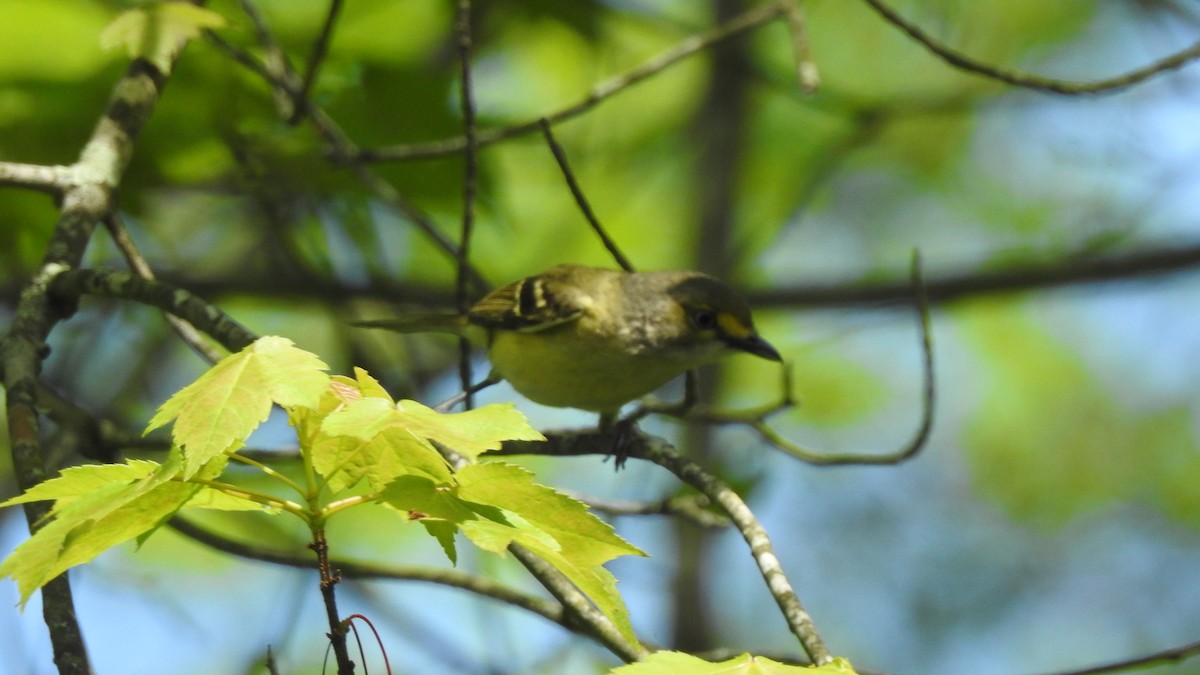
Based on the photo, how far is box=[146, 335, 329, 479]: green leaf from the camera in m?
1.86

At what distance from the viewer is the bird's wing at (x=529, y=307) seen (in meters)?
5.53

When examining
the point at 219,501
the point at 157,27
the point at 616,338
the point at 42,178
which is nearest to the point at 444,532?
the point at 219,501

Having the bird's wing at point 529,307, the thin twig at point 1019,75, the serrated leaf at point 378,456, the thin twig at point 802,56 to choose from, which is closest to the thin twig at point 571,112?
the thin twig at point 802,56

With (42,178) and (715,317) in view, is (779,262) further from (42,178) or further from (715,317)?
(42,178)

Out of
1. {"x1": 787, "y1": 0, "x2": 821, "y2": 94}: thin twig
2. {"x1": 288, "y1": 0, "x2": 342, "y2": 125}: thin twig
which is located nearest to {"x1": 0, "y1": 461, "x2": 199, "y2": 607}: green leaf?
{"x1": 288, "y1": 0, "x2": 342, "y2": 125}: thin twig

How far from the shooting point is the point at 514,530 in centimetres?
200

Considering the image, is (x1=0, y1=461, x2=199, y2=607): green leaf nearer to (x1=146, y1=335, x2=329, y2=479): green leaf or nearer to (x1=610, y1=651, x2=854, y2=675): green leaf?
(x1=146, y1=335, x2=329, y2=479): green leaf

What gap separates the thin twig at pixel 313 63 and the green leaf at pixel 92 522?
8.32ft

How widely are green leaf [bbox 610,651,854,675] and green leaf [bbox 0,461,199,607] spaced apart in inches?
35.2

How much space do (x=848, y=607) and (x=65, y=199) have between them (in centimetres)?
919

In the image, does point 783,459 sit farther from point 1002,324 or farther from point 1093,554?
point 1093,554

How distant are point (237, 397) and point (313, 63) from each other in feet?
8.55

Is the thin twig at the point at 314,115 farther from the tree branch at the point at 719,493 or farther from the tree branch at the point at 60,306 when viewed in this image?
the tree branch at the point at 719,493

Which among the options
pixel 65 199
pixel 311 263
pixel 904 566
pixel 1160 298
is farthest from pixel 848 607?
pixel 65 199
